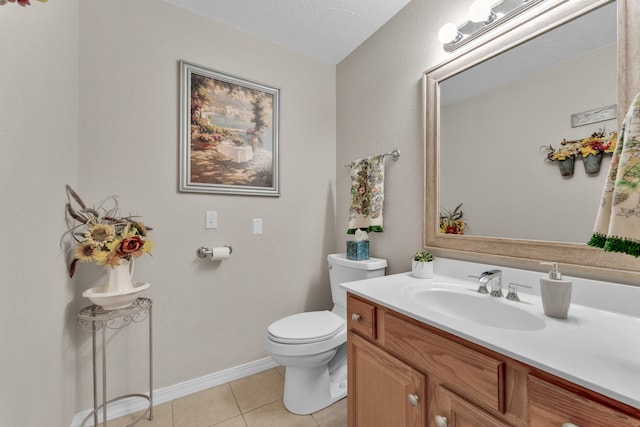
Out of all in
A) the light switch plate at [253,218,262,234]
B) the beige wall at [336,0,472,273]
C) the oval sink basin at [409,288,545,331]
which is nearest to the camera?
the oval sink basin at [409,288,545,331]

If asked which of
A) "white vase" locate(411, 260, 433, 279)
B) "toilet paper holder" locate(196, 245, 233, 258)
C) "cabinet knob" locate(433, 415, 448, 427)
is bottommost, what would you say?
"cabinet knob" locate(433, 415, 448, 427)

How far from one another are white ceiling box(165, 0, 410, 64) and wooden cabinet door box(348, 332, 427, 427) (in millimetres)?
1875

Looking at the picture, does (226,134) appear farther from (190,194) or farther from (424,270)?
(424,270)

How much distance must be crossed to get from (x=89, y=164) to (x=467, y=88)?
1986 millimetres

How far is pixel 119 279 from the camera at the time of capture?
4.25ft

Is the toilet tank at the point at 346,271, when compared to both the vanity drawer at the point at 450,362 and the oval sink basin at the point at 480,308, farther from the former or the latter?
the vanity drawer at the point at 450,362

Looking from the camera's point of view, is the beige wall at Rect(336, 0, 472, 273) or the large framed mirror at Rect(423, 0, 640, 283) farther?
the beige wall at Rect(336, 0, 472, 273)

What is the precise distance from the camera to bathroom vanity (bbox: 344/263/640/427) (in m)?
0.54

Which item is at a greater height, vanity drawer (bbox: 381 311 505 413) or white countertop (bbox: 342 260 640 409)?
white countertop (bbox: 342 260 640 409)

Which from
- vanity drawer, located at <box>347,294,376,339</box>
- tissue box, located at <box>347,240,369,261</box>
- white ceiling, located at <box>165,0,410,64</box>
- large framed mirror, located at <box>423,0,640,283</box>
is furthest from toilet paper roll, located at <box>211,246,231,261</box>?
white ceiling, located at <box>165,0,410,64</box>

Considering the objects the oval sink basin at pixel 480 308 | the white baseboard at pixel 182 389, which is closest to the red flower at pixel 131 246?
the white baseboard at pixel 182 389

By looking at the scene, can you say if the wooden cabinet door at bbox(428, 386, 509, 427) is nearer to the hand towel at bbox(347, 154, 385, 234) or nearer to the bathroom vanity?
the bathroom vanity

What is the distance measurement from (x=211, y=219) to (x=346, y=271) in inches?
37.1

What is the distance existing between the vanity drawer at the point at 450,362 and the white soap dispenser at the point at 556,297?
0.34m
